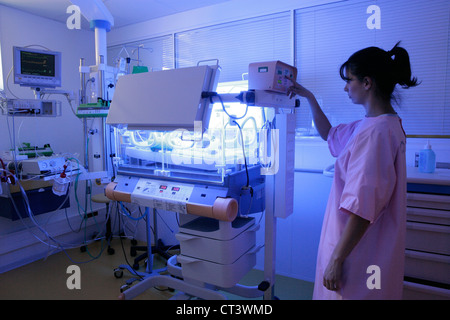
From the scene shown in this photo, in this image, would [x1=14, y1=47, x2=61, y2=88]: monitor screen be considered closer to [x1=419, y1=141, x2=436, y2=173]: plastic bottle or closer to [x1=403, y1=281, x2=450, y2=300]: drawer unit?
[x1=419, y1=141, x2=436, y2=173]: plastic bottle

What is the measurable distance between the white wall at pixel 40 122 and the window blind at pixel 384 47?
6.80ft

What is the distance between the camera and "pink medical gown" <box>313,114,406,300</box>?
40.8 inches

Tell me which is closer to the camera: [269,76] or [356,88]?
[356,88]

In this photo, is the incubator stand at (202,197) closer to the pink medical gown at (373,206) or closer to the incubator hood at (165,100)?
the incubator hood at (165,100)

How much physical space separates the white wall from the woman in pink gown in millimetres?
2262

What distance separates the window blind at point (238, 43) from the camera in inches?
100

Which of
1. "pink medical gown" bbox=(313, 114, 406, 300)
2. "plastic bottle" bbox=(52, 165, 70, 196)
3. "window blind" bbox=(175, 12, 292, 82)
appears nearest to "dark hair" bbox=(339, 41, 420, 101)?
"pink medical gown" bbox=(313, 114, 406, 300)

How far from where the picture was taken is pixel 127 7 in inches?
115

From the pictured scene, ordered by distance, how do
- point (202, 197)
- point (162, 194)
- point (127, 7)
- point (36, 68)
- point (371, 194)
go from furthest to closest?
point (127, 7) → point (36, 68) → point (162, 194) → point (202, 197) → point (371, 194)

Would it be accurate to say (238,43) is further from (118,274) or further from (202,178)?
(118,274)

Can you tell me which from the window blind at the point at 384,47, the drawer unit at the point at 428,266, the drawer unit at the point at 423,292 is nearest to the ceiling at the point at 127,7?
the window blind at the point at 384,47

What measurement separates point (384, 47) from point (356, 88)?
4.30ft

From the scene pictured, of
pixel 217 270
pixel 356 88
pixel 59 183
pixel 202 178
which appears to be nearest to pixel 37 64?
pixel 59 183
